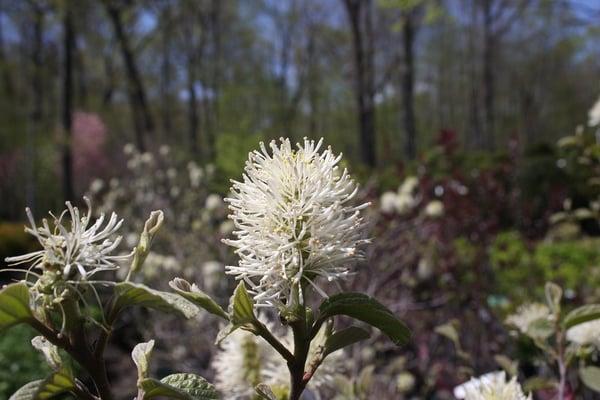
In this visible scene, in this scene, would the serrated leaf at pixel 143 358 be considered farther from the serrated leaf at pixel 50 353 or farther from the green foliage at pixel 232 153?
the green foliage at pixel 232 153

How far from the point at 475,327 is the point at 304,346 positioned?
10.8 feet

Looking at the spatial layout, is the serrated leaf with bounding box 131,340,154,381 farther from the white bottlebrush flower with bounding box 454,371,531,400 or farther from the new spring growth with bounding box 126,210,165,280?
the white bottlebrush flower with bounding box 454,371,531,400

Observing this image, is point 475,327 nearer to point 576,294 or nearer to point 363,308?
point 576,294

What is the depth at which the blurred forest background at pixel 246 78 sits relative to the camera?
1141 cm

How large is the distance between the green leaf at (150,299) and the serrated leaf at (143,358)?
3.1 inches

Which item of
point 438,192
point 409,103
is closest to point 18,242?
point 438,192

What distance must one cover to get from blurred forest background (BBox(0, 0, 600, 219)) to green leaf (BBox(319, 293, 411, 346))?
598 centimetres

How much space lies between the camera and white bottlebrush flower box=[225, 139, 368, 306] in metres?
0.61

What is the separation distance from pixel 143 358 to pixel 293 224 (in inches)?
8.8

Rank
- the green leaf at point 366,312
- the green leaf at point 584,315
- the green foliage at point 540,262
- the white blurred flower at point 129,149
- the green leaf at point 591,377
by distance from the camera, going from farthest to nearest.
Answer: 1. the white blurred flower at point 129,149
2. the green foliage at point 540,262
3. the green leaf at point 591,377
4. the green leaf at point 584,315
5. the green leaf at point 366,312

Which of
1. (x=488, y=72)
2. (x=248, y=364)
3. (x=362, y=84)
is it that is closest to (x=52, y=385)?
(x=248, y=364)

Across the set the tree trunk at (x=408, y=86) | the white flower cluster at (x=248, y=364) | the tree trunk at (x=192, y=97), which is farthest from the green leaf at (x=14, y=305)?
the tree trunk at (x=192, y=97)

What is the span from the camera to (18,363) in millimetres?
3318

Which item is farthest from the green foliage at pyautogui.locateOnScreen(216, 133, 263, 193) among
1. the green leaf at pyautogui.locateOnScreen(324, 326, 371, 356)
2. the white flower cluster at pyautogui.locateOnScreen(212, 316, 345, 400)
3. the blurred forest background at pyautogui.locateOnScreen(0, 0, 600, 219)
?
the green leaf at pyautogui.locateOnScreen(324, 326, 371, 356)
